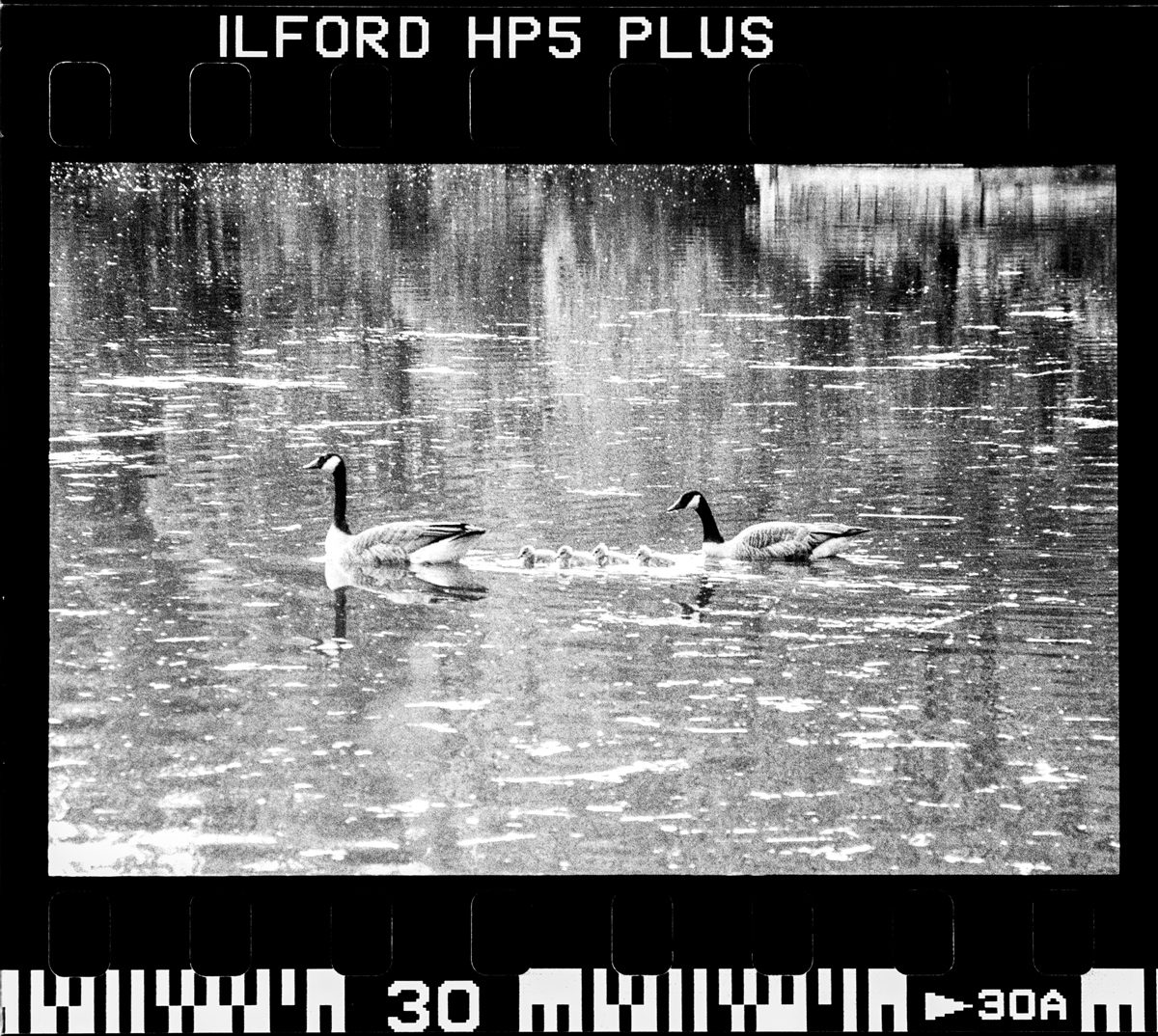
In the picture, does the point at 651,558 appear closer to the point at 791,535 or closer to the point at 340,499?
the point at 791,535

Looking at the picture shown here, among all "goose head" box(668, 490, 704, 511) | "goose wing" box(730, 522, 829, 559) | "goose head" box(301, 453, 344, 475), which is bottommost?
"goose wing" box(730, 522, 829, 559)

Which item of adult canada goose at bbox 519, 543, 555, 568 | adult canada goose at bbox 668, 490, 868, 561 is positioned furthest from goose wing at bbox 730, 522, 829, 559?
adult canada goose at bbox 519, 543, 555, 568

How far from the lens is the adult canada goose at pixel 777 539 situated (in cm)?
597

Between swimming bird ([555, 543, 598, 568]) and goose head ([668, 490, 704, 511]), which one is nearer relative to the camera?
swimming bird ([555, 543, 598, 568])

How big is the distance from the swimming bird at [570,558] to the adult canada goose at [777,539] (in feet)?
1.25

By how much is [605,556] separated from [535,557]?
222mm

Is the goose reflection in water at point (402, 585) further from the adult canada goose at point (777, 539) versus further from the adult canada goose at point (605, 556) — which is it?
the adult canada goose at point (777, 539)

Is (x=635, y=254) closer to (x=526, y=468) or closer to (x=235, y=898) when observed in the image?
(x=526, y=468)

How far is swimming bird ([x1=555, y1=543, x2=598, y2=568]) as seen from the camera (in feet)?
19.6

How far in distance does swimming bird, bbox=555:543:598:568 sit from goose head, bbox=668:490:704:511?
1.12 feet

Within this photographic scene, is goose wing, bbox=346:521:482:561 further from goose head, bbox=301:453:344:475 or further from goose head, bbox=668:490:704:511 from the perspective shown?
goose head, bbox=668:490:704:511

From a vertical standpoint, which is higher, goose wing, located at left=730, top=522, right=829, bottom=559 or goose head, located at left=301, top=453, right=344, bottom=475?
goose head, located at left=301, top=453, right=344, bottom=475

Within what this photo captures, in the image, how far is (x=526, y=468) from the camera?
240 inches
